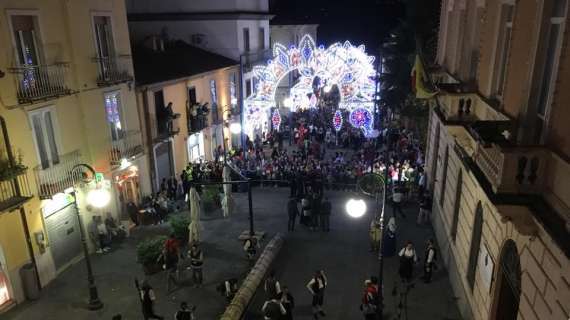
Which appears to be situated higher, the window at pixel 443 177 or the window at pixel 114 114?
the window at pixel 114 114

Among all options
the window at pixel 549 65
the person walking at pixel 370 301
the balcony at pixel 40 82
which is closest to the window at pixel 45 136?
the balcony at pixel 40 82

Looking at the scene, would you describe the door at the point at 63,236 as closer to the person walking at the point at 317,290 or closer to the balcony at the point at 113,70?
the balcony at the point at 113,70

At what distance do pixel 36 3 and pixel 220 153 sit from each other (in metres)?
16.5

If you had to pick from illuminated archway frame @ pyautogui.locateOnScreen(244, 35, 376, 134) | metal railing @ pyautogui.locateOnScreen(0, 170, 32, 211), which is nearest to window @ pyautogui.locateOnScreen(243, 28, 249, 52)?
illuminated archway frame @ pyautogui.locateOnScreen(244, 35, 376, 134)

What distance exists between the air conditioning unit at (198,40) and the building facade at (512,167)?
833 inches

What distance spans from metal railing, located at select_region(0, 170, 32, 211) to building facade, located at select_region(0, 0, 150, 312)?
0.10ft

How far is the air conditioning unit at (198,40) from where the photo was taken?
107 feet

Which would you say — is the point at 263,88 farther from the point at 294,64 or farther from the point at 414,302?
the point at 414,302

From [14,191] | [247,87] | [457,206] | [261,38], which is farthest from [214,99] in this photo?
[457,206]

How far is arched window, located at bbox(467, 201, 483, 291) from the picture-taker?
11781 mm

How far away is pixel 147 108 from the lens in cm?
2209

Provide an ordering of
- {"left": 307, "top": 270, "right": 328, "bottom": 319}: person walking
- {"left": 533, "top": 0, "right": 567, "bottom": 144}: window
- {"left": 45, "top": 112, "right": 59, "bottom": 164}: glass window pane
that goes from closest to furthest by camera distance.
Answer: {"left": 533, "top": 0, "right": 567, "bottom": 144}: window
{"left": 307, "top": 270, "right": 328, "bottom": 319}: person walking
{"left": 45, "top": 112, "right": 59, "bottom": 164}: glass window pane

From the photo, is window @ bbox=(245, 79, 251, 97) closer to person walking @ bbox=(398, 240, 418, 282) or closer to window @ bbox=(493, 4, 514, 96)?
person walking @ bbox=(398, 240, 418, 282)

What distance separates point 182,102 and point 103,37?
301 inches
